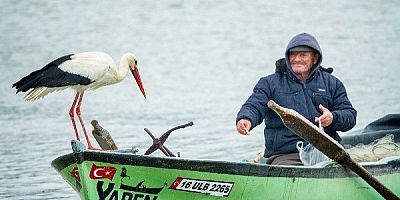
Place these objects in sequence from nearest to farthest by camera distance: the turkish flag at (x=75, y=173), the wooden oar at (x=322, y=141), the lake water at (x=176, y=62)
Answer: the wooden oar at (x=322, y=141) < the turkish flag at (x=75, y=173) < the lake water at (x=176, y=62)

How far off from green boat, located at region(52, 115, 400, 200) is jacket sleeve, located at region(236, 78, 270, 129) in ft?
2.17

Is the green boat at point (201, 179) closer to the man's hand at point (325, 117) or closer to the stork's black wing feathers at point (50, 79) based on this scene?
the man's hand at point (325, 117)

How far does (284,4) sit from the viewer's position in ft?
120

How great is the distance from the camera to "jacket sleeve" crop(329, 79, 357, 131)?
9.70 meters

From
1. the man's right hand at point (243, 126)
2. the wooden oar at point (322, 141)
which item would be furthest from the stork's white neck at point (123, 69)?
the wooden oar at point (322, 141)

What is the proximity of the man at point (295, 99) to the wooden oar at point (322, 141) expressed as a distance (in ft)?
1.77

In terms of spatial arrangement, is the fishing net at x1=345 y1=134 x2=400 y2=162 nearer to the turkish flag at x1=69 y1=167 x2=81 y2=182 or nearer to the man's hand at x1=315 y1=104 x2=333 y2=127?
the man's hand at x1=315 y1=104 x2=333 y2=127

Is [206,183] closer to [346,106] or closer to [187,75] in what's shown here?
[346,106]

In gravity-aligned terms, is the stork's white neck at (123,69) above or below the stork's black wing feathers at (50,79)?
below

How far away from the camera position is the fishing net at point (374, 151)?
1015cm

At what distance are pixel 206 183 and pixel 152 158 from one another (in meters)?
0.41

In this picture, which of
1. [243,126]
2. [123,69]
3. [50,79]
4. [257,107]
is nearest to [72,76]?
[50,79]

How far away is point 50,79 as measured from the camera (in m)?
12.7

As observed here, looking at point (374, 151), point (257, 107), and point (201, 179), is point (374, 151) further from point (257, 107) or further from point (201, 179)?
point (201, 179)
